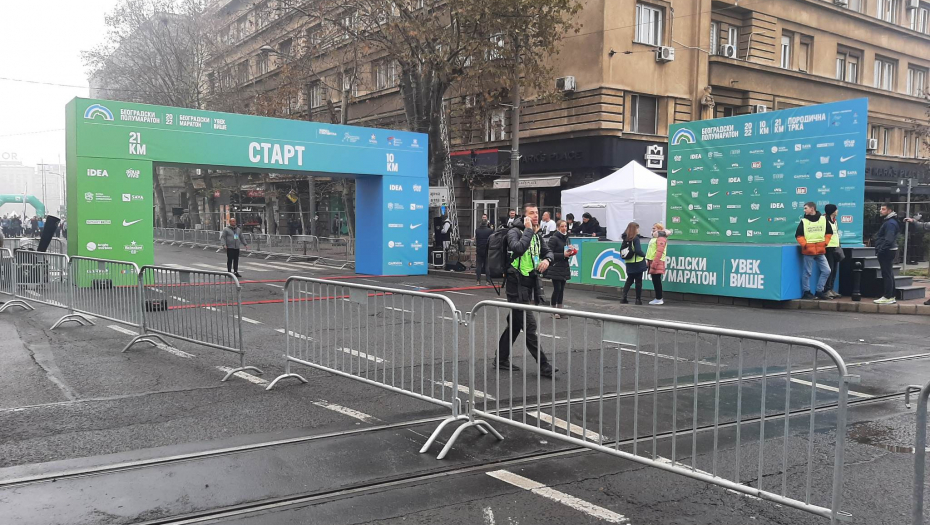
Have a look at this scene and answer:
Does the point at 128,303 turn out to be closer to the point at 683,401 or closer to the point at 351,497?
the point at 351,497

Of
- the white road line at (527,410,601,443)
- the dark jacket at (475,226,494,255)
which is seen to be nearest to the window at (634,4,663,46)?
the dark jacket at (475,226,494,255)

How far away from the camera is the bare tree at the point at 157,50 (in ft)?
113

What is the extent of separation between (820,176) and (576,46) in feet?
49.2

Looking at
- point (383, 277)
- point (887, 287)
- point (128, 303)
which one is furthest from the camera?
point (383, 277)

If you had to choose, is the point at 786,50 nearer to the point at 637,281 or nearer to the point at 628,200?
the point at 628,200

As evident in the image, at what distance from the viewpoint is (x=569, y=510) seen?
162 inches

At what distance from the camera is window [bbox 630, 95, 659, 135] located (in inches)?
1096

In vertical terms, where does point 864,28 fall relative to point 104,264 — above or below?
above

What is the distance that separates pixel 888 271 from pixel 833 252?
3.50ft

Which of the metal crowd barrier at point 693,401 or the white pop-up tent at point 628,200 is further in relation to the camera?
the white pop-up tent at point 628,200

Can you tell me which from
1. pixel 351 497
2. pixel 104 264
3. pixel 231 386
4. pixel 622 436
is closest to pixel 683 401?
pixel 622 436

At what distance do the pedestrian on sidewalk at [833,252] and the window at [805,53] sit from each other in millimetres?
21219

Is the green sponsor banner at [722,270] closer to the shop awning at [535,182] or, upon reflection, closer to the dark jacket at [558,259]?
the dark jacket at [558,259]

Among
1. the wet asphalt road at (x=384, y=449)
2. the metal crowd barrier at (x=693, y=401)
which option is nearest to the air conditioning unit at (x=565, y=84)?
the wet asphalt road at (x=384, y=449)
